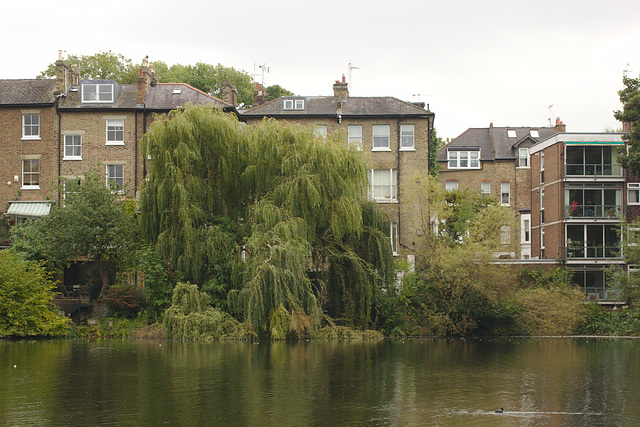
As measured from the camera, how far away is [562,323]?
131 ft

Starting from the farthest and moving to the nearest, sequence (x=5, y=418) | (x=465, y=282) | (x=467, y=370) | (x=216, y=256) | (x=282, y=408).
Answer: (x=465, y=282)
(x=216, y=256)
(x=467, y=370)
(x=282, y=408)
(x=5, y=418)

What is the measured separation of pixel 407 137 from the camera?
4653cm

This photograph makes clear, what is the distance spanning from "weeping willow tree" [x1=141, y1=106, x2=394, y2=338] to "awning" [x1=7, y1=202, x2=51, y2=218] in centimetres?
1120

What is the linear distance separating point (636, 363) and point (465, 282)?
13.0 m

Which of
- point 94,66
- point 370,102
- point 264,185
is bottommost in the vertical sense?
point 264,185

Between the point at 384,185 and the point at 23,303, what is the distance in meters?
22.4

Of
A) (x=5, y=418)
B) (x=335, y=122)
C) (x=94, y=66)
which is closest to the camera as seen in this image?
(x=5, y=418)

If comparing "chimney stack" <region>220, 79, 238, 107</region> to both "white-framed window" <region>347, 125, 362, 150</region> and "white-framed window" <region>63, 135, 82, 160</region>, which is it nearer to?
"white-framed window" <region>347, 125, 362, 150</region>

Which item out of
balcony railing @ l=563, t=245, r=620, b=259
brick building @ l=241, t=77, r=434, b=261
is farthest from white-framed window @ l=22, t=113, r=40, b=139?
balcony railing @ l=563, t=245, r=620, b=259

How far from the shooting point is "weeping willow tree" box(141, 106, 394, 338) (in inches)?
1321

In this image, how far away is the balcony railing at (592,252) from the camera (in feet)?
155

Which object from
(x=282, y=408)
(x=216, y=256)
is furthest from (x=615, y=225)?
(x=282, y=408)

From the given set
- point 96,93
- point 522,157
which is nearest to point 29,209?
point 96,93

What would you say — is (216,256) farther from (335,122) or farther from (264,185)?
(335,122)
